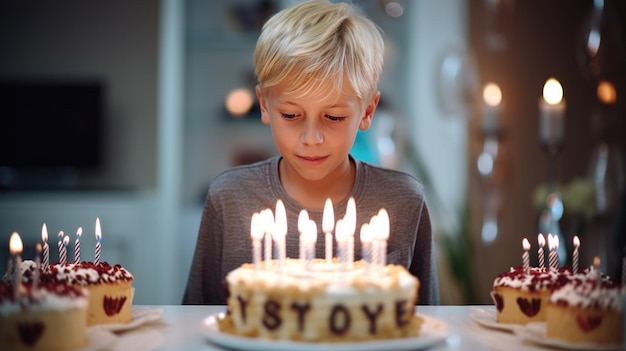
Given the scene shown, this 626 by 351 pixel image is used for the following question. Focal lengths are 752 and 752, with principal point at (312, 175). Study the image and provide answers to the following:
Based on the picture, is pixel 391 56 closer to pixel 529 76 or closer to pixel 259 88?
pixel 529 76

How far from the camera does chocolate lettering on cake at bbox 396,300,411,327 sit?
127 cm

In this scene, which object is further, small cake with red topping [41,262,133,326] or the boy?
the boy

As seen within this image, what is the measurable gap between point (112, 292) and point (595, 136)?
3406 mm

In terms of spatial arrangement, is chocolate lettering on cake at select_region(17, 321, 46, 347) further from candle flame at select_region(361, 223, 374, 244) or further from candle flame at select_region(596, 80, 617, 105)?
candle flame at select_region(596, 80, 617, 105)

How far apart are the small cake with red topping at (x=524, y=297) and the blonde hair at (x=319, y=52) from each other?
0.62 meters

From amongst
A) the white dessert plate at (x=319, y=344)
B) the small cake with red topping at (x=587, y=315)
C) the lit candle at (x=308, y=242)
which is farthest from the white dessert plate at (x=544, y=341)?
the lit candle at (x=308, y=242)

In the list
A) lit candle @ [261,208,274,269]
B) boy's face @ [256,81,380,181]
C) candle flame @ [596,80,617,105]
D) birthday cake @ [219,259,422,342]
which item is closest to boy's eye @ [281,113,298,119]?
boy's face @ [256,81,380,181]

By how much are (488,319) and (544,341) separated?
0.23 meters

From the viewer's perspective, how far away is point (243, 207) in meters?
2.13

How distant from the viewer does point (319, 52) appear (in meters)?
1.83

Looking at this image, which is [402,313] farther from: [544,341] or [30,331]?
[30,331]

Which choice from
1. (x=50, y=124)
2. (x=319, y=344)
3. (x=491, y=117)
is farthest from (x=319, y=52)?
(x=50, y=124)

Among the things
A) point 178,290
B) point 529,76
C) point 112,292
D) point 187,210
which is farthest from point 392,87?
point 112,292

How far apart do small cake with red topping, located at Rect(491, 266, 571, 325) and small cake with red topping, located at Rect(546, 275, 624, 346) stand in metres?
0.12
